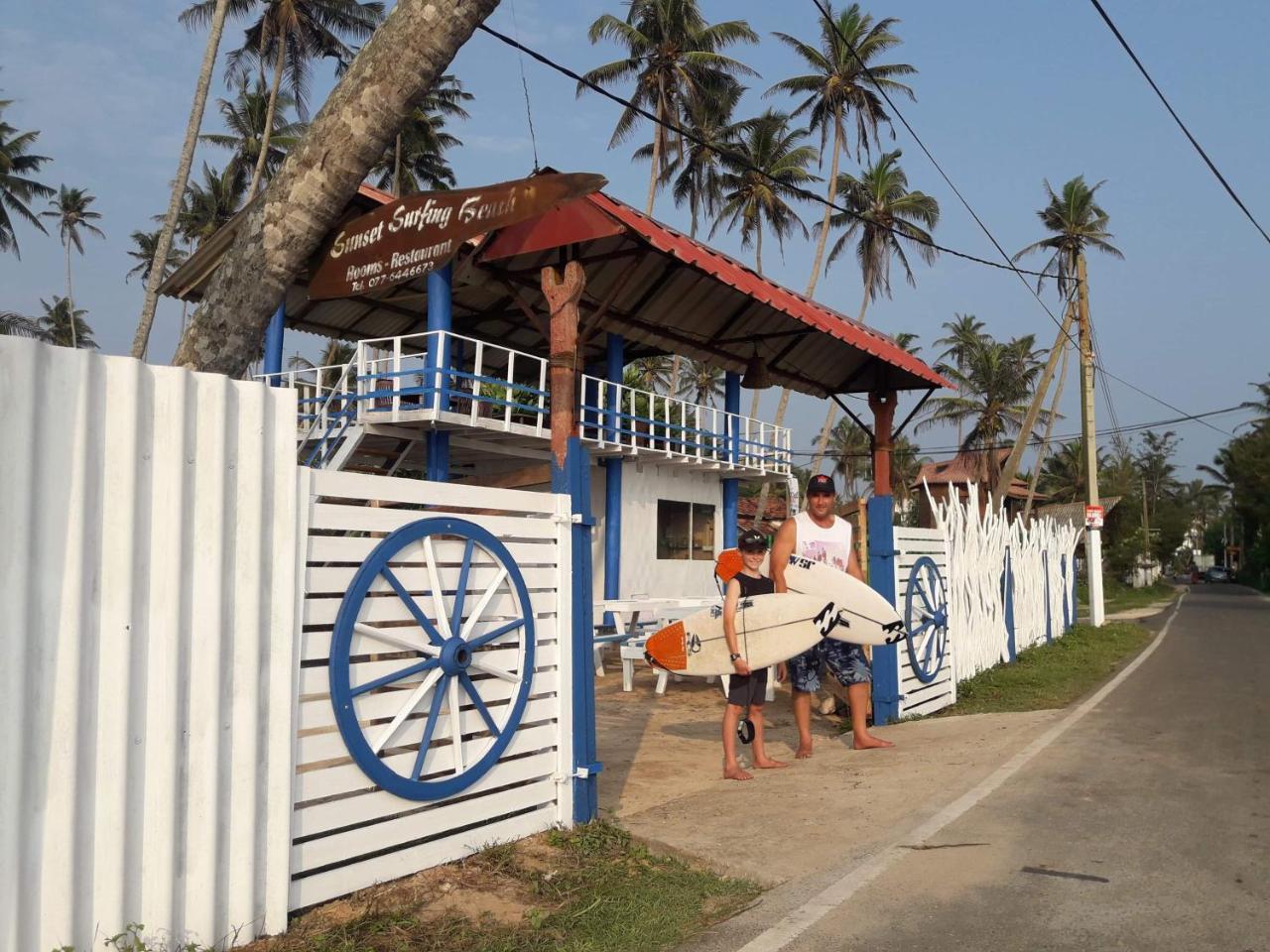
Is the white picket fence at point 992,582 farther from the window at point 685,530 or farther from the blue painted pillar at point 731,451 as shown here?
the window at point 685,530

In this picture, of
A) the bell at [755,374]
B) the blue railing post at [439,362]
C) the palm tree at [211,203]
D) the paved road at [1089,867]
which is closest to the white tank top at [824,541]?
the paved road at [1089,867]

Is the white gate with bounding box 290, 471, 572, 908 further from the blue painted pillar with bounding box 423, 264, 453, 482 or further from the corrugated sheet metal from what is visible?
the blue painted pillar with bounding box 423, 264, 453, 482

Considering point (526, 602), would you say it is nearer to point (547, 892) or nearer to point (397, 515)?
point (397, 515)

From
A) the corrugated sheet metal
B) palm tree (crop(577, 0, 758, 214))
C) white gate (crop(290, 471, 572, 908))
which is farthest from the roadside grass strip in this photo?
palm tree (crop(577, 0, 758, 214))

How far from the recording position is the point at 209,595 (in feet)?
13.0

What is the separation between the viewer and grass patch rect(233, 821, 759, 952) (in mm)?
4215

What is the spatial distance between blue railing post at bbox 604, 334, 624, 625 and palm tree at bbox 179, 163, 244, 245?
103ft

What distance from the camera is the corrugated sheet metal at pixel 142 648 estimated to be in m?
3.36

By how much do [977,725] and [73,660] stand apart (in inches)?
303

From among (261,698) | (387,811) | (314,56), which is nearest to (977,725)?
(387,811)

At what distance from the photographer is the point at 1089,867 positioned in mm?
5086

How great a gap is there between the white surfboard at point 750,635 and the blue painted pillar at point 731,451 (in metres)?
15.0

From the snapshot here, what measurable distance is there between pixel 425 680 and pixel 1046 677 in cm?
1023

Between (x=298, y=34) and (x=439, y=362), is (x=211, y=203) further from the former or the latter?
(x=439, y=362)
